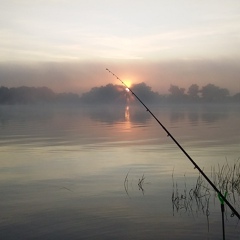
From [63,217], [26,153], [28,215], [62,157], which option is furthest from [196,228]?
[26,153]

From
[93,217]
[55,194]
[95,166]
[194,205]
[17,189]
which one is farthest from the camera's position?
[95,166]

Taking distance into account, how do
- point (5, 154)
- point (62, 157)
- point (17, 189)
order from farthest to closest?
point (5, 154)
point (62, 157)
point (17, 189)

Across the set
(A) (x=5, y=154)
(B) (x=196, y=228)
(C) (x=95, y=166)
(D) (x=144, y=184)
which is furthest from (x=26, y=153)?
(B) (x=196, y=228)

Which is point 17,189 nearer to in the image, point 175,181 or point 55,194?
point 55,194

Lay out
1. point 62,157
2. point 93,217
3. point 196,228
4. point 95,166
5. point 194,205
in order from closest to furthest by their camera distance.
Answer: point 196,228
point 93,217
point 194,205
point 95,166
point 62,157

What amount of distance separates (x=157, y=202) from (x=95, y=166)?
923 cm

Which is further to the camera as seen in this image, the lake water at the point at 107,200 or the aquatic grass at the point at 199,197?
the aquatic grass at the point at 199,197

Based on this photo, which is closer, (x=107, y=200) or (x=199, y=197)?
(x=199, y=197)

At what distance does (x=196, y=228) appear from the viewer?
11016mm

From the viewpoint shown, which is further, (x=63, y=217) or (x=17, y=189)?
(x=17, y=189)

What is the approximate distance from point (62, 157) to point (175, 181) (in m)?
11.8

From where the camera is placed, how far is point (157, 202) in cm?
1395

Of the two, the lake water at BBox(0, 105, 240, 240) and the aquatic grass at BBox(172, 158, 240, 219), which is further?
the aquatic grass at BBox(172, 158, 240, 219)

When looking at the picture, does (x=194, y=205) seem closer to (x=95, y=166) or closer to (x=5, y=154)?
(x=95, y=166)
